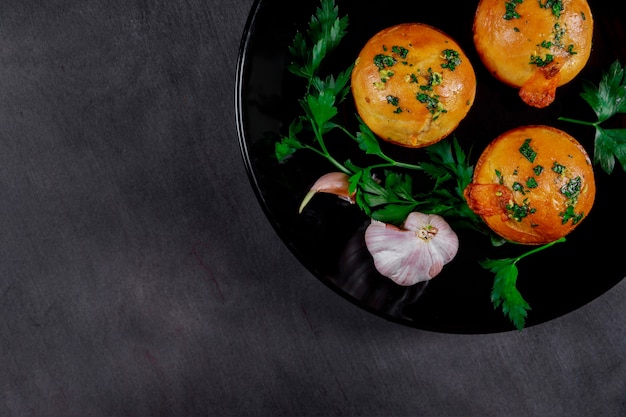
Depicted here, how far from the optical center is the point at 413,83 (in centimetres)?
90

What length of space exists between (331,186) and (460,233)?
27 cm

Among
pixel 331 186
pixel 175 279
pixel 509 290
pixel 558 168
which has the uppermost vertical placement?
pixel 558 168

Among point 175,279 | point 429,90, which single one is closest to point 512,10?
point 429,90

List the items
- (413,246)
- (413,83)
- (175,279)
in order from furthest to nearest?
1. (175,279)
2. (413,246)
3. (413,83)

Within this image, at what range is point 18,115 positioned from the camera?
1.21m

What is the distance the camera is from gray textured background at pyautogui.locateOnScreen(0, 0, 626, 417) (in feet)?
3.87

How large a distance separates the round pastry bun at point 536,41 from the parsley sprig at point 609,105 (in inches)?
2.4

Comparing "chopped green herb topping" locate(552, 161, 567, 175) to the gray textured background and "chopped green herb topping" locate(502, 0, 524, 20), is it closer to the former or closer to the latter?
"chopped green herb topping" locate(502, 0, 524, 20)

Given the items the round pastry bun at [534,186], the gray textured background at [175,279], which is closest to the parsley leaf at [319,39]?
the gray textured background at [175,279]

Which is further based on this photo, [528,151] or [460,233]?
[460,233]

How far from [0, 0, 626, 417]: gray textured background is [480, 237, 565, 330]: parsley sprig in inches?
9.4

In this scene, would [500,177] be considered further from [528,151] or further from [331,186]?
[331,186]

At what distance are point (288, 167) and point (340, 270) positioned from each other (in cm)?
22

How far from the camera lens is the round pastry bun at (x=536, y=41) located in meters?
0.92
